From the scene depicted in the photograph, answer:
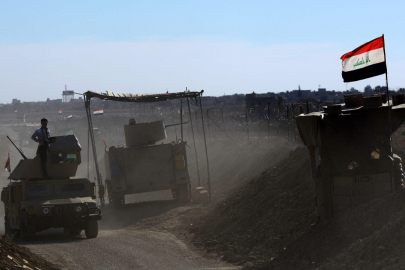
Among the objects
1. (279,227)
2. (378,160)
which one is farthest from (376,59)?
(279,227)

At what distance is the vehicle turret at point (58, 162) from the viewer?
1513 cm

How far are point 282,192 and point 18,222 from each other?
667cm

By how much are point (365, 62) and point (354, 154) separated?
79.7 inches

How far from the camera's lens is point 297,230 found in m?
12.0

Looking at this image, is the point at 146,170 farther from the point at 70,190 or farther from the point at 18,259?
the point at 18,259

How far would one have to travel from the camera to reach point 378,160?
11445mm

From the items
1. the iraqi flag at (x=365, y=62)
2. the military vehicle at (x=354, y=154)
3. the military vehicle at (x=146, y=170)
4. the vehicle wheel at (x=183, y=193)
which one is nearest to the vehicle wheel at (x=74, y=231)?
the military vehicle at (x=146, y=170)

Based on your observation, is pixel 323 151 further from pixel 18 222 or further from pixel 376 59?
pixel 18 222

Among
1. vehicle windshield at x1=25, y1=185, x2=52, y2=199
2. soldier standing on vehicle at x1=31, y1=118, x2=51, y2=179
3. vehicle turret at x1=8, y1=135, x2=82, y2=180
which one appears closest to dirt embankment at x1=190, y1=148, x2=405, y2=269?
vehicle turret at x1=8, y1=135, x2=82, y2=180

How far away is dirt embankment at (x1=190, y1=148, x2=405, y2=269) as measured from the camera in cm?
871

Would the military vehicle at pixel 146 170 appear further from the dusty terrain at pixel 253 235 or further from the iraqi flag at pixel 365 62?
the iraqi flag at pixel 365 62

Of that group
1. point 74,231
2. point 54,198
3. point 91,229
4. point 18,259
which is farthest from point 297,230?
point 54,198

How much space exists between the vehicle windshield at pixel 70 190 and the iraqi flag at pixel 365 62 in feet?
23.2

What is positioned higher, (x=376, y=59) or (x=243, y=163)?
(x=376, y=59)
